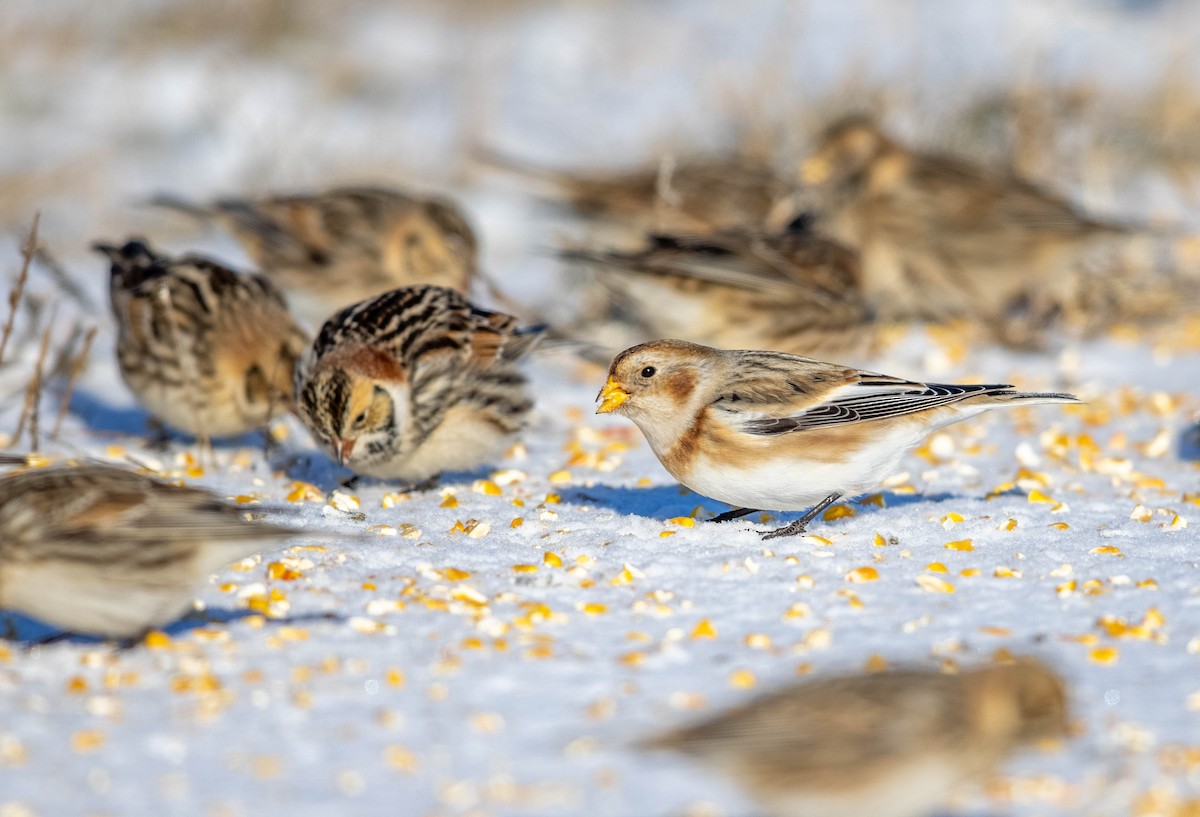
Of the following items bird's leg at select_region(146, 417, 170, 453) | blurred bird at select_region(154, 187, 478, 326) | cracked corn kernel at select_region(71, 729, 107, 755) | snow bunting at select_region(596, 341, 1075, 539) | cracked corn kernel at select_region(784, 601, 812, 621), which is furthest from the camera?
blurred bird at select_region(154, 187, 478, 326)

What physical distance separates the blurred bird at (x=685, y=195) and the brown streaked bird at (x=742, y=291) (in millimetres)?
1251

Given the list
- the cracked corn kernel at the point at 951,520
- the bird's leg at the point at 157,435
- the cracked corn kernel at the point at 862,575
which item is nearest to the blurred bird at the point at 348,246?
the bird's leg at the point at 157,435

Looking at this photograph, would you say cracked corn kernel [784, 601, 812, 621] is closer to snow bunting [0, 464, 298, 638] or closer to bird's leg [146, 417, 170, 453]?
snow bunting [0, 464, 298, 638]

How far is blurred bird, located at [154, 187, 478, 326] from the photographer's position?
8.42m

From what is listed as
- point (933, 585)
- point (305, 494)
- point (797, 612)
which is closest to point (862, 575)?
point (933, 585)

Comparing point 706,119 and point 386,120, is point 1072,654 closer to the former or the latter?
point 706,119

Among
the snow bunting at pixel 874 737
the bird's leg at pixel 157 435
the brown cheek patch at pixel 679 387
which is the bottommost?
the bird's leg at pixel 157 435

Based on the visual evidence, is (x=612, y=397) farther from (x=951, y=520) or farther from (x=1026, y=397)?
(x=1026, y=397)

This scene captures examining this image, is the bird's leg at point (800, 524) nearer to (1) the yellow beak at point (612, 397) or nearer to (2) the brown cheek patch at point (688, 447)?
(2) the brown cheek patch at point (688, 447)

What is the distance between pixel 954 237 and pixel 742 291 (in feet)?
7.01

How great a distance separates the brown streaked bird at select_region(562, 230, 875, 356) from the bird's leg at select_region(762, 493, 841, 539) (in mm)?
2782

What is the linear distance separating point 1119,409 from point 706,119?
280 inches

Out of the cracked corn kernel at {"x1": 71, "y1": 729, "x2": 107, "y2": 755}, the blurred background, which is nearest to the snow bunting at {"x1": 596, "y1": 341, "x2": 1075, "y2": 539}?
the cracked corn kernel at {"x1": 71, "y1": 729, "x2": 107, "y2": 755}

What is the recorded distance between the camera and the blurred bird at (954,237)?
9281 millimetres
